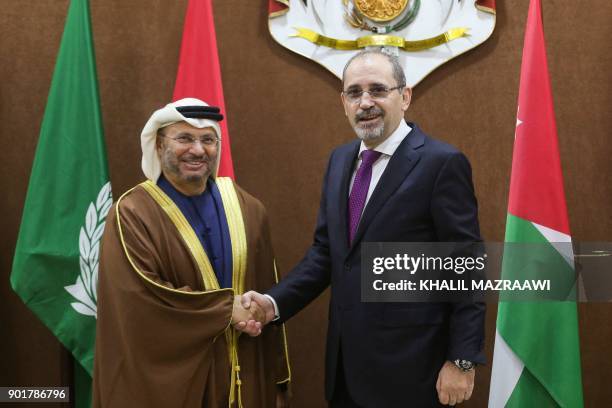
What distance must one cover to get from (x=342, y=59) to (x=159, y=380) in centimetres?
199

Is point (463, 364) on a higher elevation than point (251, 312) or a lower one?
lower

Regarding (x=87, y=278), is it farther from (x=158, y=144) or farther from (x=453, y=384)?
(x=453, y=384)

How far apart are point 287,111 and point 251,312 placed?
1544 millimetres

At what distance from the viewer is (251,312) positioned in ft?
8.04

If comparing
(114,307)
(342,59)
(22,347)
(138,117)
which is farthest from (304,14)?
(22,347)

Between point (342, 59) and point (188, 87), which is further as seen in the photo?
point (342, 59)

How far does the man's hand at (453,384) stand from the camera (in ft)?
7.11

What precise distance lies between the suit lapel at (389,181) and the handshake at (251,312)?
428 mm

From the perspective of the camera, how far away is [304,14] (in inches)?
141

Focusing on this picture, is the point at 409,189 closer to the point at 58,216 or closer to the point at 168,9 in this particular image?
the point at 58,216

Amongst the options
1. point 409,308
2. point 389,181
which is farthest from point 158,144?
point 409,308

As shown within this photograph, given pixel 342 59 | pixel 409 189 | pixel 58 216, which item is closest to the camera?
pixel 409 189

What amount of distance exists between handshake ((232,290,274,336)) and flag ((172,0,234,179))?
93 cm

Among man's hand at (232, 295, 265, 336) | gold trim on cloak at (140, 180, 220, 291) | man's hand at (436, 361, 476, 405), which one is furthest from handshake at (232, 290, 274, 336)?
man's hand at (436, 361, 476, 405)
